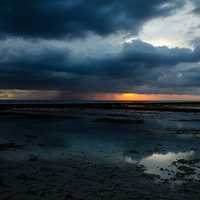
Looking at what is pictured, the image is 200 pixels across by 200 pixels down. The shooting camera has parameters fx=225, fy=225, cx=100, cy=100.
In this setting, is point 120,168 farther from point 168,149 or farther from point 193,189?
point 168,149

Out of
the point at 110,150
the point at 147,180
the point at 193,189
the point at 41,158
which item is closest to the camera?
the point at 193,189

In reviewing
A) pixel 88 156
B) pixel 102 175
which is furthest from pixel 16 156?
pixel 102 175

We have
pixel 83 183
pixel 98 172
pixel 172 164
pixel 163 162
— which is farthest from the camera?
pixel 163 162

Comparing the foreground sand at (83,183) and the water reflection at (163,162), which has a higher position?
the foreground sand at (83,183)

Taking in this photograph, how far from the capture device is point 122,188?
9.27 meters

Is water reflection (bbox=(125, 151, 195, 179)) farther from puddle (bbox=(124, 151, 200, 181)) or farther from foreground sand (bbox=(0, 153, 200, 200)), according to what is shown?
foreground sand (bbox=(0, 153, 200, 200))

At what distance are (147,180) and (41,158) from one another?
696cm

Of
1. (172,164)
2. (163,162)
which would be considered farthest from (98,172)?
(172,164)

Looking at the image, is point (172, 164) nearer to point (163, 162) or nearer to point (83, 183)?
point (163, 162)

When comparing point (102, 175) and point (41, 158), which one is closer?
point (102, 175)

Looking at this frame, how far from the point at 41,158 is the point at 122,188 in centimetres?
664

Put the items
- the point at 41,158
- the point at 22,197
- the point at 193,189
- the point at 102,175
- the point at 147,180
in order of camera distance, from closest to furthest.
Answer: the point at 22,197 → the point at 193,189 → the point at 147,180 → the point at 102,175 → the point at 41,158

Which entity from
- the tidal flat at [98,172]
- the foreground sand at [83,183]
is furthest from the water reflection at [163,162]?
the foreground sand at [83,183]

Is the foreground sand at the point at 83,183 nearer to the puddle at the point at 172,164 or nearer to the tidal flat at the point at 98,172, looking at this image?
the tidal flat at the point at 98,172
